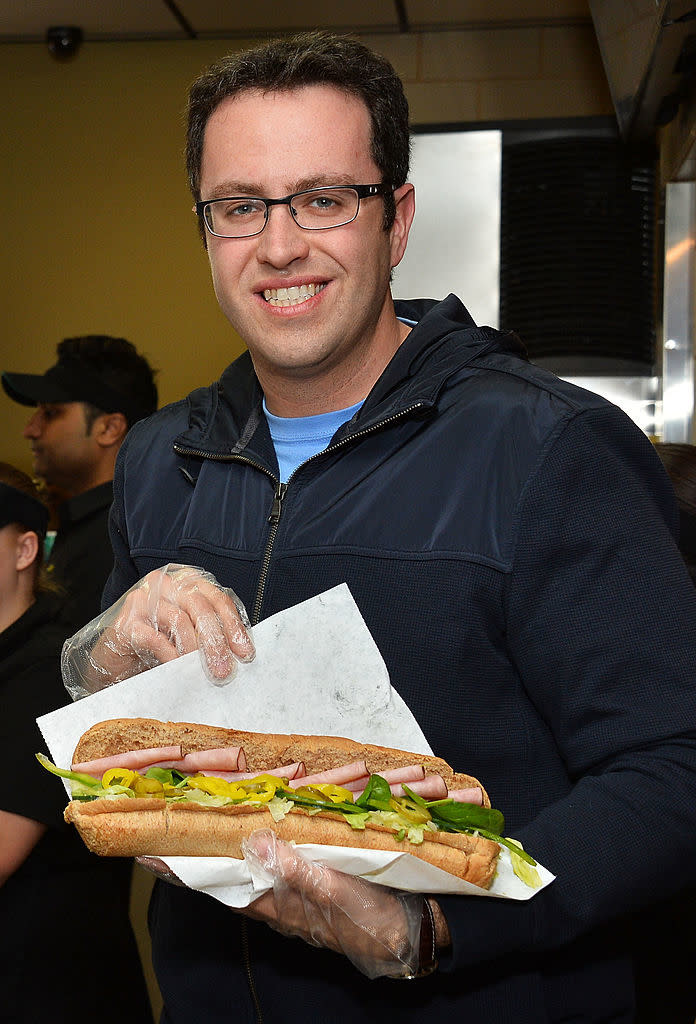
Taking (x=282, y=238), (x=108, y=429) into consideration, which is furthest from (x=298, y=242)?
(x=108, y=429)

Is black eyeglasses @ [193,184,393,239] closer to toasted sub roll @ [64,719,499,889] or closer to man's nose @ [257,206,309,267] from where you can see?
man's nose @ [257,206,309,267]

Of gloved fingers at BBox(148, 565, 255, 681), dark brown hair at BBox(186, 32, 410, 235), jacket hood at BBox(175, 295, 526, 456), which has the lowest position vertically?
gloved fingers at BBox(148, 565, 255, 681)

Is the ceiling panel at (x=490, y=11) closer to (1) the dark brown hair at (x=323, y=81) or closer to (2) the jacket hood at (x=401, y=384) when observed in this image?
(1) the dark brown hair at (x=323, y=81)

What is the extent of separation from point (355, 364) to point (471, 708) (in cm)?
49

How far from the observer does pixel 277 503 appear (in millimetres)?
1423

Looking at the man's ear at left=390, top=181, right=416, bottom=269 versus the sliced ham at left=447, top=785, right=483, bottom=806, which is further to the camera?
the man's ear at left=390, top=181, right=416, bottom=269

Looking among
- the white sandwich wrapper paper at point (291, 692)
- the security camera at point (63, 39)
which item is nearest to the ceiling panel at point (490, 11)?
the security camera at point (63, 39)

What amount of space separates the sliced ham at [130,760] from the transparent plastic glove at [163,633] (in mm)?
98

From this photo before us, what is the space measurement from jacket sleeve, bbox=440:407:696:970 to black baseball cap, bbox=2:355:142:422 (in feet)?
9.00

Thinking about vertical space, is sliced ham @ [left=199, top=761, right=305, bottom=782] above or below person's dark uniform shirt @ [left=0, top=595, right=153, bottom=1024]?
above

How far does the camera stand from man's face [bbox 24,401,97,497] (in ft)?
12.3

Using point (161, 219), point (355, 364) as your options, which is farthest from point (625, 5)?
point (161, 219)

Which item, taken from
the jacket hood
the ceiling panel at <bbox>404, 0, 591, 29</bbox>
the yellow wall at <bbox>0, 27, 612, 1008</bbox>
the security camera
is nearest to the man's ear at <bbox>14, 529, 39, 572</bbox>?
the jacket hood

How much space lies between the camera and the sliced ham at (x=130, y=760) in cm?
123
